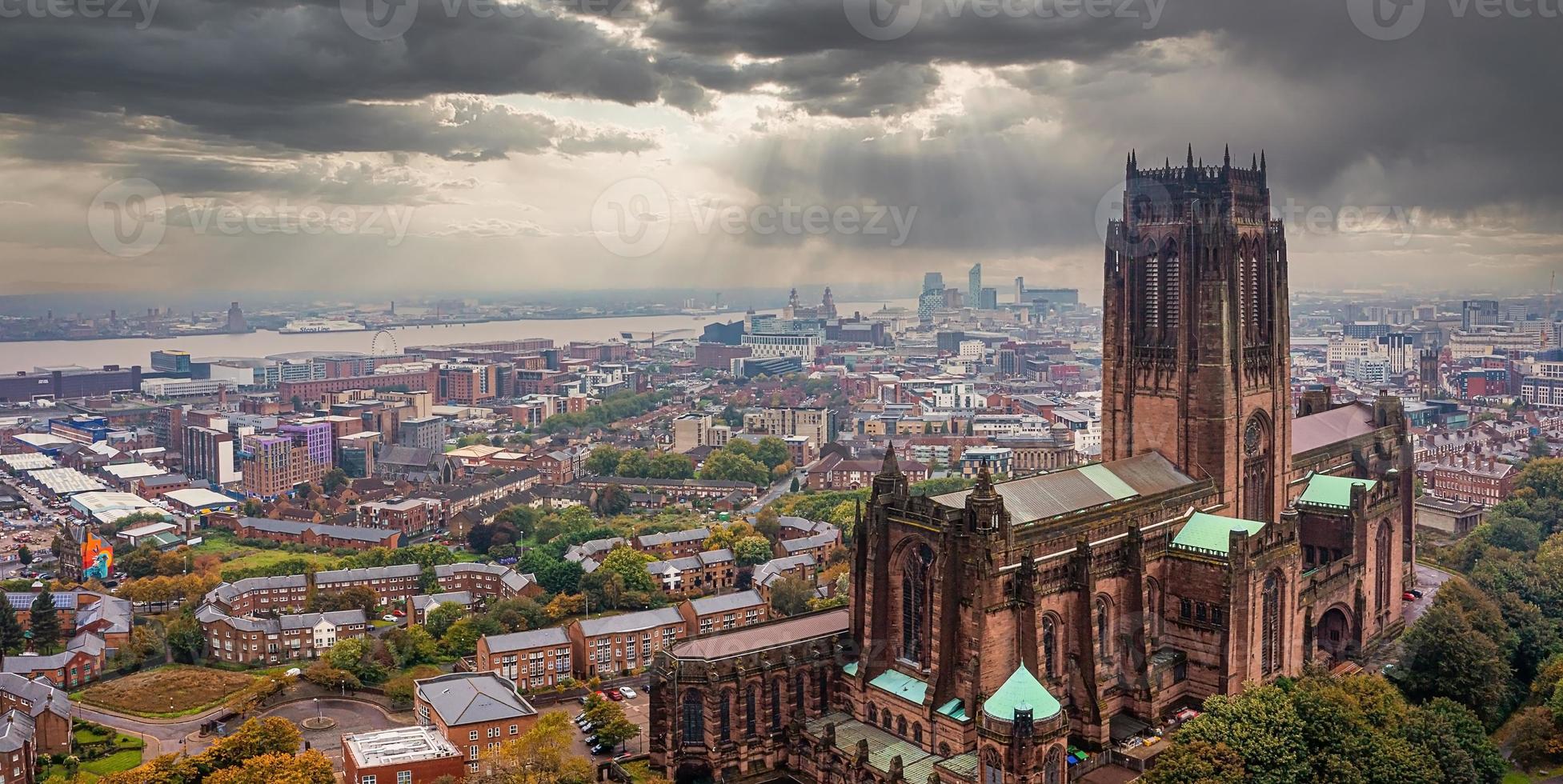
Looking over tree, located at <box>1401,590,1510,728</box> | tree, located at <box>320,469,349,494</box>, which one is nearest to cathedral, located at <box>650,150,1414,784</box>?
tree, located at <box>1401,590,1510,728</box>

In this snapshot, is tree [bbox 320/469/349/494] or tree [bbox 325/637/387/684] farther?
tree [bbox 320/469/349/494]

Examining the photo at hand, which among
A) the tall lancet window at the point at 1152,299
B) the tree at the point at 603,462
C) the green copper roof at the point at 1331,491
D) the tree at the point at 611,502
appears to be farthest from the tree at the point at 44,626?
the green copper roof at the point at 1331,491

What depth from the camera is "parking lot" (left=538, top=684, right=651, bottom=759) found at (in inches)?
2242

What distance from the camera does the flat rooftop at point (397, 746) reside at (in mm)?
50094

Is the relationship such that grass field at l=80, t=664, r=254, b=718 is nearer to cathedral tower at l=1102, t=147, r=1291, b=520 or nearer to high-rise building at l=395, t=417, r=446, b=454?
cathedral tower at l=1102, t=147, r=1291, b=520

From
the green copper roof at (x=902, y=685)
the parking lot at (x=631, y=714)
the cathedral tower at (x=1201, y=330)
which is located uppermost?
the cathedral tower at (x=1201, y=330)

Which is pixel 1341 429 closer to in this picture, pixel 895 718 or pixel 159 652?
pixel 895 718

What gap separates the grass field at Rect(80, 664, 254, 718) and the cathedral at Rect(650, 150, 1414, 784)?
3275 cm

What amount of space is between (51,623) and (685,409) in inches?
4896

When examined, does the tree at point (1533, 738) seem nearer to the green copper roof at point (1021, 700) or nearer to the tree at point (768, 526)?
the green copper roof at point (1021, 700)

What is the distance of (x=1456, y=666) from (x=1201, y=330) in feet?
63.7

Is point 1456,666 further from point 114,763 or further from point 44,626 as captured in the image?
point 44,626

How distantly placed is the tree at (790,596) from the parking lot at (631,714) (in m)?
13.5

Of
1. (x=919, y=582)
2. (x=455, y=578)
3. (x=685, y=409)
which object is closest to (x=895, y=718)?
(x=919, y=582)
